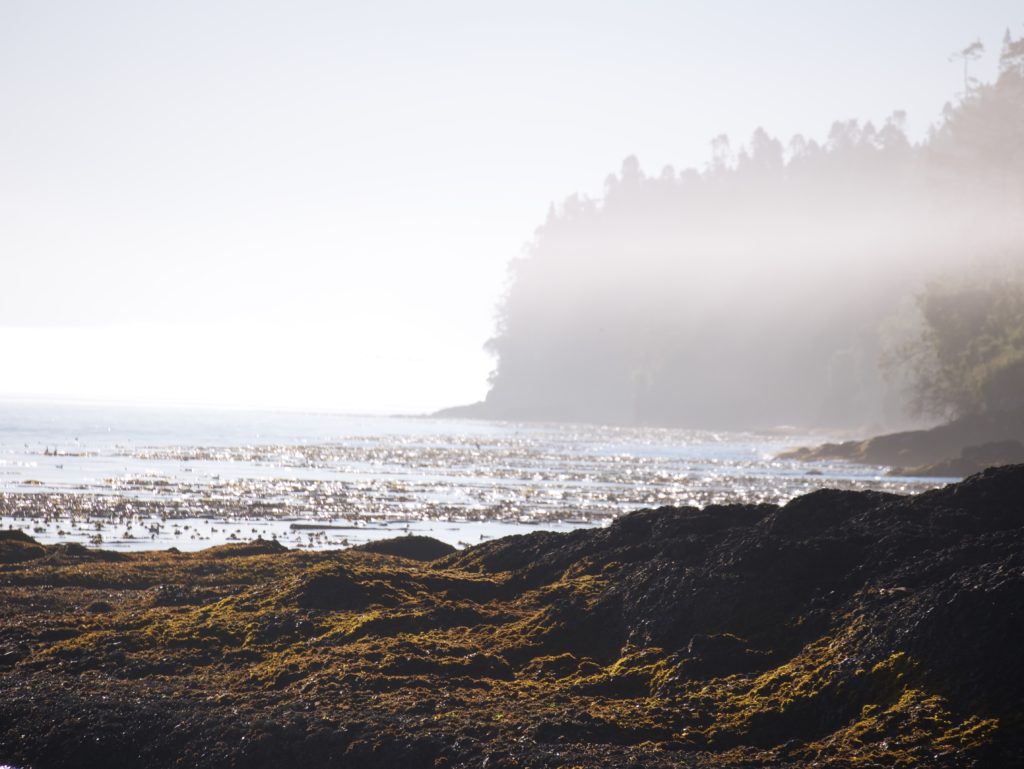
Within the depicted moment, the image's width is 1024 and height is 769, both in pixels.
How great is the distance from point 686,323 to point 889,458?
92.8m

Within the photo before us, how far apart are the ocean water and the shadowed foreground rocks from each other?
47.0ft

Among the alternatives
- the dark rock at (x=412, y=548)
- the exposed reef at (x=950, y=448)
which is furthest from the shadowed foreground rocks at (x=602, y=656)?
the exposed reef at (x=950, y=448)

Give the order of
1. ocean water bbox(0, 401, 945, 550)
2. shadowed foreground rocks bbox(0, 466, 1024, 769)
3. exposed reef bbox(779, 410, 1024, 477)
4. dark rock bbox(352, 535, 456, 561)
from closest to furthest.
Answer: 1. shadowed foreground rocks bbox(0, 466, 1024, 769)
2. dark rock bbox(352, 535, 456, 561)
3. ocean water bbox(0, 401, 945, 550)
4. exposed reef bbox(779, 410, 1024, 477)

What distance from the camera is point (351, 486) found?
56.1 metres

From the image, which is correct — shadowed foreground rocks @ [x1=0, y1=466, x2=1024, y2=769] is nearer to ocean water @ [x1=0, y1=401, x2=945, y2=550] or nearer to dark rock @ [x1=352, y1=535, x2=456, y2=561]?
dark rock @ [x1=352, y1=535, x2=456, y2=561]

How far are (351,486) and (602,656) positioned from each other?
139 feet

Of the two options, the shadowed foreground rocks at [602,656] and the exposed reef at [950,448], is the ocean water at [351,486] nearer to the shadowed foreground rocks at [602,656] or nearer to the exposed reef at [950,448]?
the exposed reef at [950,448]

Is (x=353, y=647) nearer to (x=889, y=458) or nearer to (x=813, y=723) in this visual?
(x=813, y=723)

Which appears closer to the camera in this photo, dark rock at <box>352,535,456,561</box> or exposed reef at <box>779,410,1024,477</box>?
dark rock at <box>352,535,456,561</box>

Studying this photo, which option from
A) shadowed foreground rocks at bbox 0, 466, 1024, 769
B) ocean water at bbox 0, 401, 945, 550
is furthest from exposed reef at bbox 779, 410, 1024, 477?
shadowed foreground rocks at bbox 0, 466, 1024, 769

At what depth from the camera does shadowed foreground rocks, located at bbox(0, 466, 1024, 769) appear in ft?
37.5

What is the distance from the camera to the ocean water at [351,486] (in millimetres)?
36688

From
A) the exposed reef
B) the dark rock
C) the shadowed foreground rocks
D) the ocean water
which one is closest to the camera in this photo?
the shadowed foreground rocks

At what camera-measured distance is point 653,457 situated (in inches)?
3391
